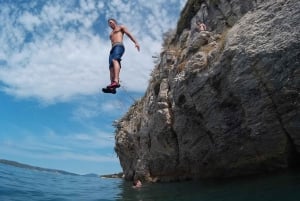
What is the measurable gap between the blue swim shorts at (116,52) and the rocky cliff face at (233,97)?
6019mm

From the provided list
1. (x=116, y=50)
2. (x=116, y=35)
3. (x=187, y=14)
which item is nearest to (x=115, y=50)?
(x=116, y=50)

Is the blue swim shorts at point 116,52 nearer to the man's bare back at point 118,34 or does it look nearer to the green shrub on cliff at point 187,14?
the man's bare back at point 118,34

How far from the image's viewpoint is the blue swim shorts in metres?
12.6

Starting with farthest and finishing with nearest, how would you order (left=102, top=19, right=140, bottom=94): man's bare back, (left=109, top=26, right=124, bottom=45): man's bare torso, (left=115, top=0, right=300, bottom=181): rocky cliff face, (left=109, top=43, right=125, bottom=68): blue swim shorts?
(left=115, top=0, right=300, bottom=181): rocky cliff face < (left=109, top=26, right=124, bottom=45): man's bare torso < (left=109, top=43, right=125, bottom=68): blue swim shorts < (left=102, top=19, right=140, bottom=94): man's bare back

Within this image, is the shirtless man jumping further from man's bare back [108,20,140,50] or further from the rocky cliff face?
the rocky cliff face

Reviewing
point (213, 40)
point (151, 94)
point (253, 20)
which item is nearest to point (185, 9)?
point (151, 94)

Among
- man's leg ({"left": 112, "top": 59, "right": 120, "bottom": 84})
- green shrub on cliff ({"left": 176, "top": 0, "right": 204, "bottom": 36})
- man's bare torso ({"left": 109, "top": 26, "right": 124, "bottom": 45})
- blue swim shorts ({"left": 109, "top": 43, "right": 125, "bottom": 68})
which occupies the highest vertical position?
green shrub on cliff ({"left": 176, "top": 0, "right": 204, "bottom": 36})

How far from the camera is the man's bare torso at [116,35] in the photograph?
42.4ft

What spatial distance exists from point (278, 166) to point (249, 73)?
4750 mm

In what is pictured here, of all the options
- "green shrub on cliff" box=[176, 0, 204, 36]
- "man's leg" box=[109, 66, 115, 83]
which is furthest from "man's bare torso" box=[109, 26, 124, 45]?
"green shrub on cliff" box=[176, 0, 204, 36]

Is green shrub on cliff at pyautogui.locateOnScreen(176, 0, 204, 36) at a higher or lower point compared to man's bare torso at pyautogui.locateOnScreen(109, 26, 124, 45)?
higher

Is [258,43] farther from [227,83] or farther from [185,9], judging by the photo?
[185,9]

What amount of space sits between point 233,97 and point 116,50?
22.6 ft

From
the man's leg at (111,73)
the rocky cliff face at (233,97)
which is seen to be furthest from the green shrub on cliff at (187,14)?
the man's leg at (111,73)
